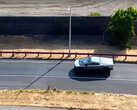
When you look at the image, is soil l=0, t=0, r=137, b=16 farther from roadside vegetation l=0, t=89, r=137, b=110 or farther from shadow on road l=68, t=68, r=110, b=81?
roadside vegetation l=0, t=89, r=137, b=110

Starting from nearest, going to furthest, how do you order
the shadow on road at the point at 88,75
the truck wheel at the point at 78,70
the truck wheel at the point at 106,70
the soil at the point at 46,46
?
the shadow on road at the point at 88,75
the truck wheel at the point at 106,70
the truck wheel at the point at 78,70
the soil at the point at 46,46

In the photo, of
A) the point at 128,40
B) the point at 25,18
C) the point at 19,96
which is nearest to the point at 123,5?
the point at 128,40

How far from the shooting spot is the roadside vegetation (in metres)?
23.8

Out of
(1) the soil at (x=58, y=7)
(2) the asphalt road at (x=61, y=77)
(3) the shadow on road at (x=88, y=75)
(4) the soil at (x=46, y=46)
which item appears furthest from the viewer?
(1) the soil at (x=58, y=7)

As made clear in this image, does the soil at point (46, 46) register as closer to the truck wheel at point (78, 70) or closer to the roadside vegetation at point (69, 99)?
the truck wheel at point (78, 70)

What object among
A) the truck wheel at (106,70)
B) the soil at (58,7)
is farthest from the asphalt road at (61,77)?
the soil at (58,7)

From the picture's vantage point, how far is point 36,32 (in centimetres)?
3941

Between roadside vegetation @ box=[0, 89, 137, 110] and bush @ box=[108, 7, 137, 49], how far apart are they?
38.0 ft

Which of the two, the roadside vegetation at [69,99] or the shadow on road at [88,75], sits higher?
the shadow on road at [88,75]

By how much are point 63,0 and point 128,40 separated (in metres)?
16.6

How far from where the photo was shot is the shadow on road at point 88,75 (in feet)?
93.0

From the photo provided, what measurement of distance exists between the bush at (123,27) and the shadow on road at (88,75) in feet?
24.7

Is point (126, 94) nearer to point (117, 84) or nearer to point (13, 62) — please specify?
point (117, 84)

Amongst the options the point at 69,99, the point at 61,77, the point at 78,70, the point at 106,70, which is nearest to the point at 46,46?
the point at 78,70
